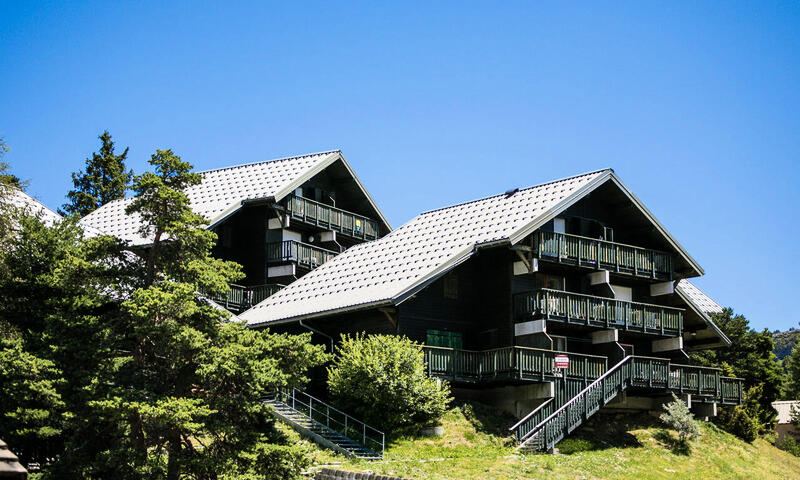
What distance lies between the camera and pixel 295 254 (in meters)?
50.6

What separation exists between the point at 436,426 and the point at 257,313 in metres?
11.5

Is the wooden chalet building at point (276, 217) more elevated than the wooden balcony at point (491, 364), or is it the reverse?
the wooden chalet building at point (276, 217)

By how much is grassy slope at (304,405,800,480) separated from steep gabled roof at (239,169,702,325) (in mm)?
5445

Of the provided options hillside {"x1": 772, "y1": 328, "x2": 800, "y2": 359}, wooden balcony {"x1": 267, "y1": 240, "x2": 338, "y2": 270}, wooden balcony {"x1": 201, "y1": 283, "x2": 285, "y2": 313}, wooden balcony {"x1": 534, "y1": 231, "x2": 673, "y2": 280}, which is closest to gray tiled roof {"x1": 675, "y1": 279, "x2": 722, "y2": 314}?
wooden balcony {"x1": 534, "y1": 231, "x2": 673, "y2": 280}

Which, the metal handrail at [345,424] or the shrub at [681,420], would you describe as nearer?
the metal handrail at [345,424]

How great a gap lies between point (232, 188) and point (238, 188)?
0.50 metres

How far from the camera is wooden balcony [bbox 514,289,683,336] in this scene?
39.8 m

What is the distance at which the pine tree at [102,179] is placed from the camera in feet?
210

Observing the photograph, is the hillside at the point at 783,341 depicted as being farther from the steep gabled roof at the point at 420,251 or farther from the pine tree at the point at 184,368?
the pine tree at the point at 184,368

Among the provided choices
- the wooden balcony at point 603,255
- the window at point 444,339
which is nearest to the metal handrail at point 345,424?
the window at point 444,339

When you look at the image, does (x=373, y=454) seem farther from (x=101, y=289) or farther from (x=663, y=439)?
(x=663, y=439)

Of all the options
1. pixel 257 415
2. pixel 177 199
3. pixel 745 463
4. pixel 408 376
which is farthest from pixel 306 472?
pixel 745 463

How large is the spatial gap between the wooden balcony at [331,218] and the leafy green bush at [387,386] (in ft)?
53.8

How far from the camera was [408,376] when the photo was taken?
1382 inches
